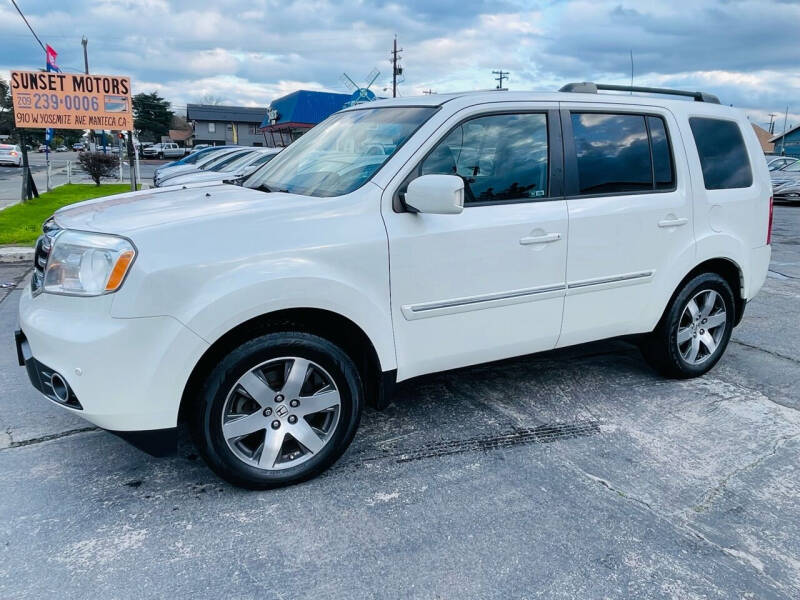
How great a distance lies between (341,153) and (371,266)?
0.93 meters

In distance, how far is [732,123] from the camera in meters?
4.56

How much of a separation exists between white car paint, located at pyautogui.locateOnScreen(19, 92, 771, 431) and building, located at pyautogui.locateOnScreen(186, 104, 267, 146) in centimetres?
8032

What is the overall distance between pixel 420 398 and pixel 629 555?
180 centimetres

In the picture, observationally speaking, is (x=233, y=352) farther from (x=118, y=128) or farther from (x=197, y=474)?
(x=118, y=128)

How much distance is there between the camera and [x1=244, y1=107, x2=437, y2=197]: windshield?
332 cm

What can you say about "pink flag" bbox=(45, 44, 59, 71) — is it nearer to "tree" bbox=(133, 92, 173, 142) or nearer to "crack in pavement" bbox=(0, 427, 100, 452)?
"crack in pavement" bbox=(0, 427, 100, 452)

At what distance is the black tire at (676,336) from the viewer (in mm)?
4301

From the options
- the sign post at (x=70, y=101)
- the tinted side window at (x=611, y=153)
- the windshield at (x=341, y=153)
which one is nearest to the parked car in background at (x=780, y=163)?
the sign post at (x=70, y=101)

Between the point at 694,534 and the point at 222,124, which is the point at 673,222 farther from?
the point at 222,124

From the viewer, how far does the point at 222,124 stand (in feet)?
268

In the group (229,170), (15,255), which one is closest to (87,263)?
(15,255)

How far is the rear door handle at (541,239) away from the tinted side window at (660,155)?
946mm

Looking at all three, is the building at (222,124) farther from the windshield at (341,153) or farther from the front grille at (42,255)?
the front grille at (42,255)

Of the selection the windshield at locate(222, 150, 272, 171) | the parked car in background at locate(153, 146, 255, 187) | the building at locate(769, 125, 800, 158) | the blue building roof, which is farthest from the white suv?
the building at locate(769, 125, 800, 158)
